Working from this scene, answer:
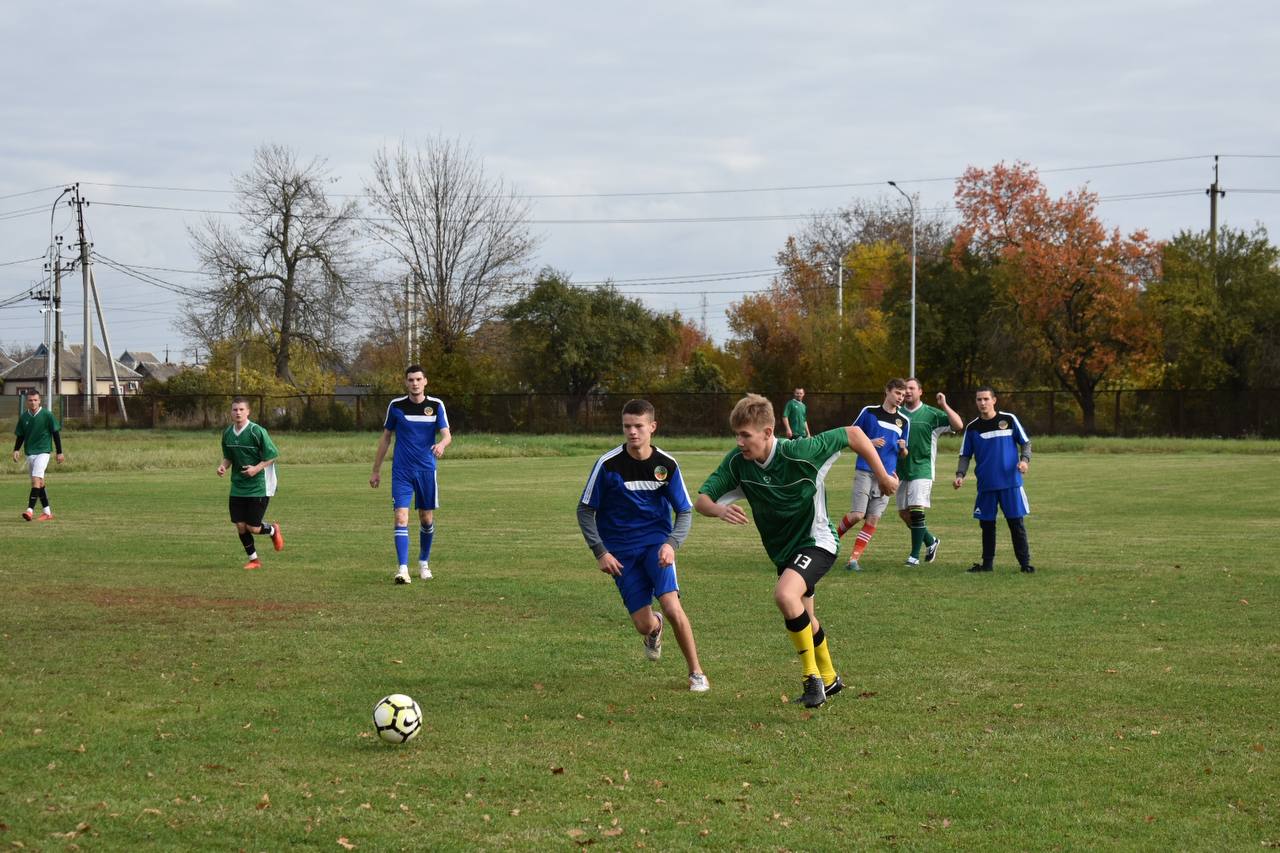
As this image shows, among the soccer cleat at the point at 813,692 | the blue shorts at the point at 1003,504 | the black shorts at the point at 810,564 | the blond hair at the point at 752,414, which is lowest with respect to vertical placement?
the soccer cleat at the point at 813,692

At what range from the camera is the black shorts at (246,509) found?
14203 millimetres

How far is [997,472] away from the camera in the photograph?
13828 mm

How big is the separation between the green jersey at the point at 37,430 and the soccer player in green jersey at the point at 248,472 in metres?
8.38

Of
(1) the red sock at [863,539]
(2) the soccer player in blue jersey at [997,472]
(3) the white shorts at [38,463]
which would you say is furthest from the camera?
(3) the white shorts at [38,463]

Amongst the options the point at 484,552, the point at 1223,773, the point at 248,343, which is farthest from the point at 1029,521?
the point at 248,343

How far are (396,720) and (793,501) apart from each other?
8.61ft

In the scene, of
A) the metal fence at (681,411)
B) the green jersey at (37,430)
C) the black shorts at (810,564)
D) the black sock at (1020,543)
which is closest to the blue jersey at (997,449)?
the black sock at (1020,543)

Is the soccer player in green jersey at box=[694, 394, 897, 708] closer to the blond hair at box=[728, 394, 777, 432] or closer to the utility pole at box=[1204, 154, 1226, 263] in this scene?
the blond hair at box=[728, 394, 777, 432]

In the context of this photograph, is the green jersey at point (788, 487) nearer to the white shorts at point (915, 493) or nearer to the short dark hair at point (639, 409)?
the short dark hair at point (639, 409)

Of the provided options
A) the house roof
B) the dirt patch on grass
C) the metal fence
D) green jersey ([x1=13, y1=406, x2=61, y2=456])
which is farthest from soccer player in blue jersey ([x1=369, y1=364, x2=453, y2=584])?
the house roof

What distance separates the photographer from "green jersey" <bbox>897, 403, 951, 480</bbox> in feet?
47.9

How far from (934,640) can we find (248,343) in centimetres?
6271

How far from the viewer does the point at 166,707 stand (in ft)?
23.8

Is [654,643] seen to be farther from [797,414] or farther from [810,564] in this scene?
[797,414]
